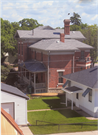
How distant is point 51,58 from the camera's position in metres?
18.0

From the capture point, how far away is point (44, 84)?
17531 mm

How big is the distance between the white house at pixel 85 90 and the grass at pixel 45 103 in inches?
43.6

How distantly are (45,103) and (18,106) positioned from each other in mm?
5010

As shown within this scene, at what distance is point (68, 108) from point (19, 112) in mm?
5131

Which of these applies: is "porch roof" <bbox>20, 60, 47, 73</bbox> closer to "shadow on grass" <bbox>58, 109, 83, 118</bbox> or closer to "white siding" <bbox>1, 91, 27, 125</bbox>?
"shadow on grass" <bbox>58, 109, 83, 118</bbox>

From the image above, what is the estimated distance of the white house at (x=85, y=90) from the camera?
13.0 meters

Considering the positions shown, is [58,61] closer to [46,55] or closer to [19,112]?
[46,55]

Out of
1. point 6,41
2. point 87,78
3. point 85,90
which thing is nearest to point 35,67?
point 6,41

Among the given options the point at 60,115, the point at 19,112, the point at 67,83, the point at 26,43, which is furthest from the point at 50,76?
the point at 19,112

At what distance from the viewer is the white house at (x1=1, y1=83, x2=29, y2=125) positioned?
9797 mm

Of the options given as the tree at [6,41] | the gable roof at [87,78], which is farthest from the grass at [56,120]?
the tree at [6,41]

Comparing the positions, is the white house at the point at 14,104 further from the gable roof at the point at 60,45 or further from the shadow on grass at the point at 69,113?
the gable roof at the point at 60,45

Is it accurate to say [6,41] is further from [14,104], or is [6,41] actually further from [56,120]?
[56,120]

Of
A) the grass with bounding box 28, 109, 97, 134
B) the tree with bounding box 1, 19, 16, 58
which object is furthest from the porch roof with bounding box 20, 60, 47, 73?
the grass with bounding box 28, 109, 97, 134
